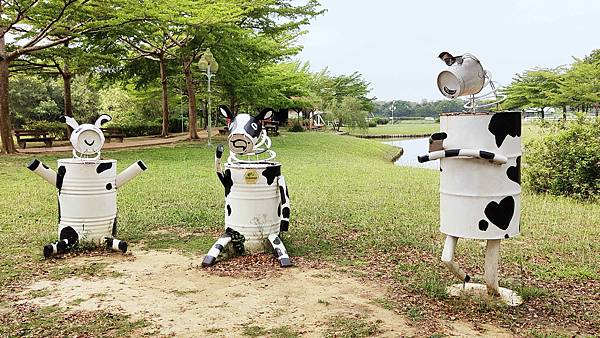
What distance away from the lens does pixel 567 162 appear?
9078 millimetres

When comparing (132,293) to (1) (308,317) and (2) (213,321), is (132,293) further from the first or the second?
(1) (308,317)

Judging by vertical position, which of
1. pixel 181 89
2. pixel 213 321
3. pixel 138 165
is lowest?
pixel 213 321

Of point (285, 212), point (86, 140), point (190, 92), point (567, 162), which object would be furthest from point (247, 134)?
point (190, 92)

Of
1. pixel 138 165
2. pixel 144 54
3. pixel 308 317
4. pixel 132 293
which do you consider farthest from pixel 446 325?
pixel 144 54

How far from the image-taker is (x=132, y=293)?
4219mm

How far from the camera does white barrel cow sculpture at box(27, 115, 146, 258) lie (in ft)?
17.4

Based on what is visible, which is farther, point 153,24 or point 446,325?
point 153,24

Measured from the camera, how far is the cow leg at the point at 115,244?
5309 millimetres

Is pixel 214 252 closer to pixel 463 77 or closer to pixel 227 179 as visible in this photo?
pixel 227 179

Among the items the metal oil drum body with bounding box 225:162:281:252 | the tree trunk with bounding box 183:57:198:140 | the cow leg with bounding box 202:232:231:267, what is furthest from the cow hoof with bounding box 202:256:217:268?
the tree trunk with bounding box 183:57:198:140

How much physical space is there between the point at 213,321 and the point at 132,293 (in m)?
0.93

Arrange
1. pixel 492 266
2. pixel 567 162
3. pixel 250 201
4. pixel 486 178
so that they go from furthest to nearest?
pixel 567 162
pixel 250 201
pixel 492 266
pixel 486 178

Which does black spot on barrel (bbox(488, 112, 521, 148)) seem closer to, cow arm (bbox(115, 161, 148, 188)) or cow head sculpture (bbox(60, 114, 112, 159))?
cow arm (bbox(115, 161, 148, 188))

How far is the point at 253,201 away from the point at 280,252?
54cm
